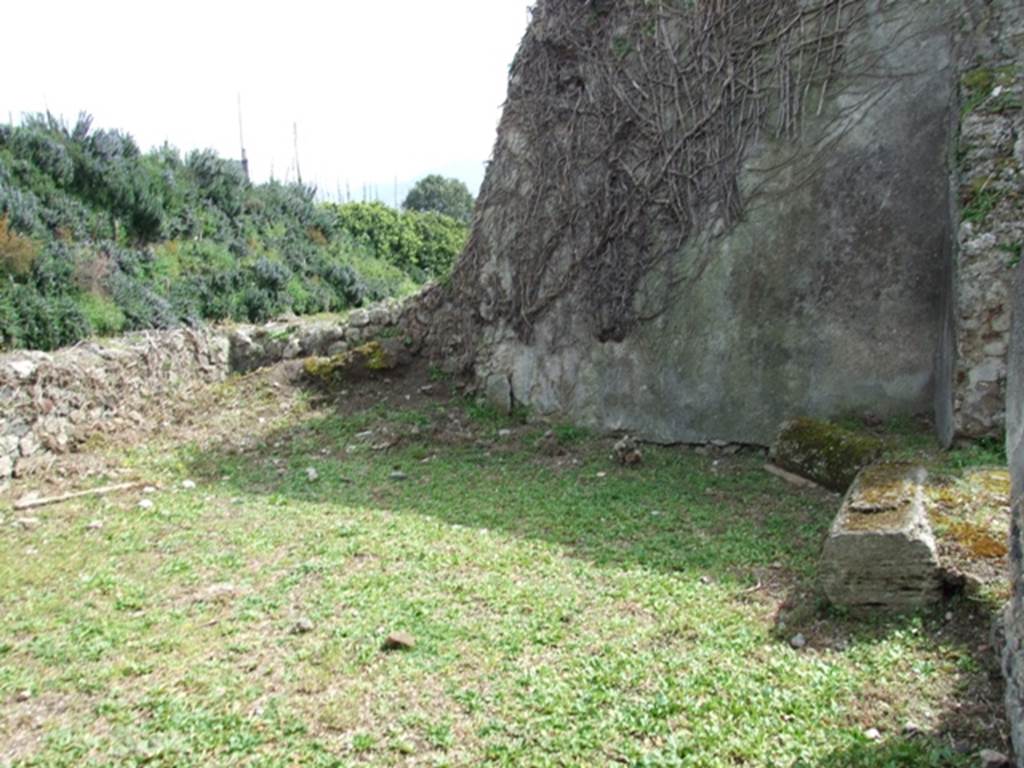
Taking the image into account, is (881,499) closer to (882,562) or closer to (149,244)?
(882,562)

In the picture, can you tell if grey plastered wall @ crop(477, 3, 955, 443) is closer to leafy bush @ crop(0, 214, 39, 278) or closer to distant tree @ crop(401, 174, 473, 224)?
leafy bush @ crop(0, 214, 39, 278)

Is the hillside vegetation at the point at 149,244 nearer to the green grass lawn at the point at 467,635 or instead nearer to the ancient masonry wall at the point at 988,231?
the green grass lawn at the point at 467,635

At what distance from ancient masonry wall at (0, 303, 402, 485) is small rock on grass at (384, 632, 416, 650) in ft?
16.4

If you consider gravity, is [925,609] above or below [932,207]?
below

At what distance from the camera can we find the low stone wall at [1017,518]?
2.38 metres

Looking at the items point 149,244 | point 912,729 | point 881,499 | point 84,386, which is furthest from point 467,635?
point 149,244

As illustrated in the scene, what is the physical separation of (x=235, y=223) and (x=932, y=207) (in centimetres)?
1098

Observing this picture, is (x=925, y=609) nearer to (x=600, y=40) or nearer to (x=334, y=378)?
(x=600, y=40)

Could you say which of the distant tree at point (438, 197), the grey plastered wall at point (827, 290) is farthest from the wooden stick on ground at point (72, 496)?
the distant tree at point (438, 197)

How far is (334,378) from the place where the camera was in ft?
31.6

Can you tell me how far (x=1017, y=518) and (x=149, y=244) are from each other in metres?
11.9

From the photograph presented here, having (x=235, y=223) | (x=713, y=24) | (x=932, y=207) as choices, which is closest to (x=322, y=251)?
(x=235, y=223)

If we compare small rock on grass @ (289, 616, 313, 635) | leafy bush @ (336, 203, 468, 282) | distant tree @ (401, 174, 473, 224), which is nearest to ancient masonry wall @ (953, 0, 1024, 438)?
small rock on grass @ (289, 616, 313, 635)

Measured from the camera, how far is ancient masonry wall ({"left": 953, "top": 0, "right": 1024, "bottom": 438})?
5.49 meters
